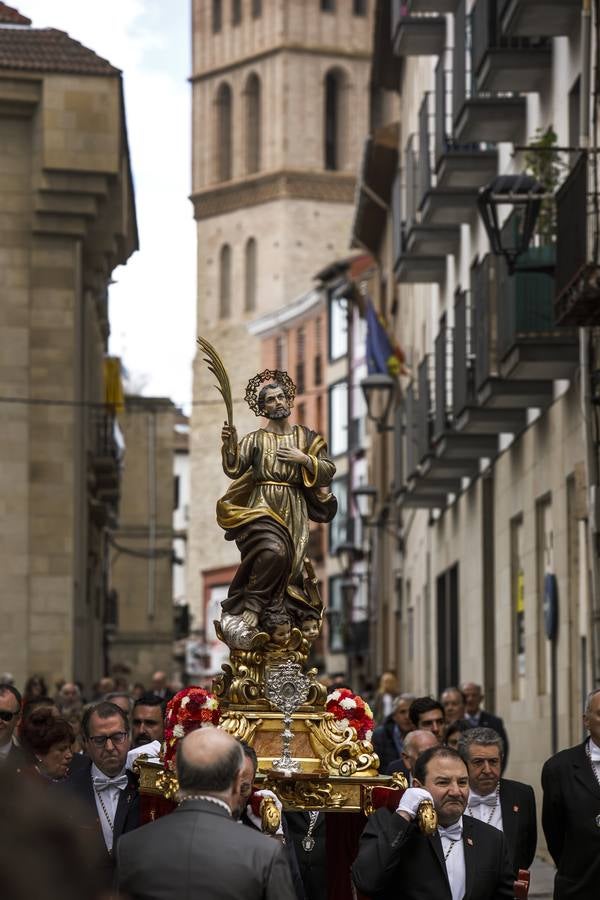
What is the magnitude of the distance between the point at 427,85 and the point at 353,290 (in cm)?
3082

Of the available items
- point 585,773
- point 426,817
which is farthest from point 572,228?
point 426,817

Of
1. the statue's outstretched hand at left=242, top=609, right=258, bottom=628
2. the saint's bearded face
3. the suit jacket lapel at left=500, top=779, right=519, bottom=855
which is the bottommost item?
the suit jacket lapel at left=500, top=779, right=519, bottom=855

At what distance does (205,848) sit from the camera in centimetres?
583

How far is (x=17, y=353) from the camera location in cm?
3609

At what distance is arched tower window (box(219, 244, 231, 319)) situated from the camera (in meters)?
102

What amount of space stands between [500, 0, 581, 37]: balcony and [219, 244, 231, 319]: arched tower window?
81.3 m

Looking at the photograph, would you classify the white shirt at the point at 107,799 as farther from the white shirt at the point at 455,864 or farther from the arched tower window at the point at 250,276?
the arched tower window at the point at 250,276

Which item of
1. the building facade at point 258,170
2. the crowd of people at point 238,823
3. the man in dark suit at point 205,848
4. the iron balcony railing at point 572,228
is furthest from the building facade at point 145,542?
the man in dark suit at point 205,848

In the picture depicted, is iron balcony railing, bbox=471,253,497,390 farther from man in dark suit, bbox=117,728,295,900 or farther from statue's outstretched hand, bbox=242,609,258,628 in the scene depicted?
man in dark suit, bbox=117,728,295,900

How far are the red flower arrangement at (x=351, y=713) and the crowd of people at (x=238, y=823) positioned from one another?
0.91 ft

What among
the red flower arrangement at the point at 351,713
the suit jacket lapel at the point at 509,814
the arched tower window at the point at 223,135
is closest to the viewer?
the red flower arrangement at the point at 351,713

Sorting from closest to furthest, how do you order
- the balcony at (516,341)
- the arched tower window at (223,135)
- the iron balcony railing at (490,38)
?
1. the balcony at (516,341)
2. the iron balcony railing at (490,38)
3. the arched tower window at (223,135)

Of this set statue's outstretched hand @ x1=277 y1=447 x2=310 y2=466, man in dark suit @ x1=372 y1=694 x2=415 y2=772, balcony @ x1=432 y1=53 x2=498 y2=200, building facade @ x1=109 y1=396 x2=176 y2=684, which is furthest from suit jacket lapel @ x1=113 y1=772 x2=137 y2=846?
building facade @ x1=109 y1=396 x2=176 y2=684

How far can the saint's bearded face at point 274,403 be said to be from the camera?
10.6 m
